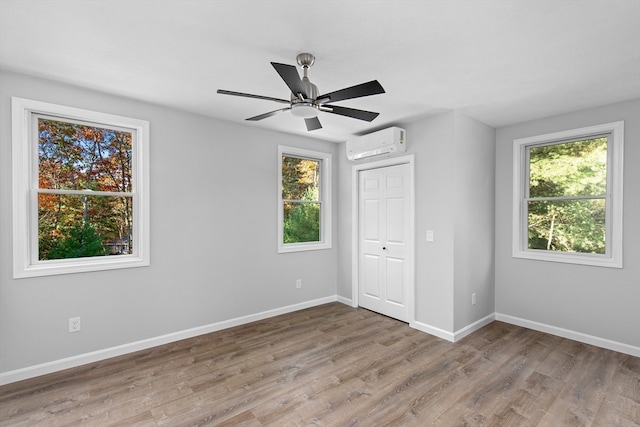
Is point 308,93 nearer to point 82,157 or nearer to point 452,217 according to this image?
point 452,217

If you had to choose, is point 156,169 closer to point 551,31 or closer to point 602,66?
point 551,31

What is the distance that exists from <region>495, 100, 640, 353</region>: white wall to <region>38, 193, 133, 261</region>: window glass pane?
449cm

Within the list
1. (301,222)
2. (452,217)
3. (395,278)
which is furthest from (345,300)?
(452,217)

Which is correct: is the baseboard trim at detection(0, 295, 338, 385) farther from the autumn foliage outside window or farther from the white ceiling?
the white ceiling

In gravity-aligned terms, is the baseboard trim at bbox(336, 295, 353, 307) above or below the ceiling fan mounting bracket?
below

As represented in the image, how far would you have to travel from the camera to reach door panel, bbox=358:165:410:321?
13.2ft

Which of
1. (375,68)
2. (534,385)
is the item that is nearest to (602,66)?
(375,68)

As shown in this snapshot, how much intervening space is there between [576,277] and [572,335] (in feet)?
2.13

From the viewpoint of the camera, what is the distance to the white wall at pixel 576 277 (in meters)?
3.08

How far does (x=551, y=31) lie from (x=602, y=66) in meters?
0.86

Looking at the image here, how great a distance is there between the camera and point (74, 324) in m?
2.81

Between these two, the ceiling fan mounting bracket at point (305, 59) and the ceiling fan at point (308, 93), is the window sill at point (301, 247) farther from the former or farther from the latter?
the ceiling fan mounting bracket at point (305, 59)

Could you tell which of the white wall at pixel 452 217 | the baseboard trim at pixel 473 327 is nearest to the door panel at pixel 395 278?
the white wall at pixel 452 217

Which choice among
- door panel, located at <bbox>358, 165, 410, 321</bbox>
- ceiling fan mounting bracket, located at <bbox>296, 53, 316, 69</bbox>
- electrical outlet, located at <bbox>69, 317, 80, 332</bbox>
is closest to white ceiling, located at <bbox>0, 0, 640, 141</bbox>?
ceiling fan mounting bracket, located at <bbox>296, 53, 316, 69</bbox>
